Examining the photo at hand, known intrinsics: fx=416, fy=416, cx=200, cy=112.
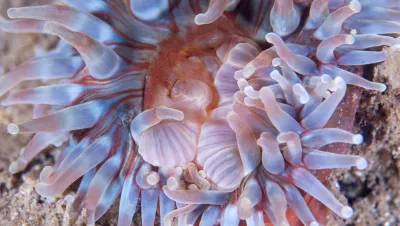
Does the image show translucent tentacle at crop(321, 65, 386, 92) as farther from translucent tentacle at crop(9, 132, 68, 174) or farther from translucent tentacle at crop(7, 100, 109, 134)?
translucent tentacle at crop(9, 132, 68, 174)

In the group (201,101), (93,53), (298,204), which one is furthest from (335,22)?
(93,53)

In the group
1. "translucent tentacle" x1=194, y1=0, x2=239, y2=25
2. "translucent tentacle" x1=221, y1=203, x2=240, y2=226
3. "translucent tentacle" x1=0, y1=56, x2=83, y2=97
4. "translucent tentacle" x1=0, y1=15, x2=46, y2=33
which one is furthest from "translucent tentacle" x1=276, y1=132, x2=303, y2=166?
"translucent tentacle" x1=0, y1=15, x2=46, y2=33

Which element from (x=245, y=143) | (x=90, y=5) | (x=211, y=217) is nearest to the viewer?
(x=245, y=143)

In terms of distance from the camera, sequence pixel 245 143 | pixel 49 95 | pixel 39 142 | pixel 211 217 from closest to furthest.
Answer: pixel 245 143, pixel 211 217, pixel 49 95, pixel 39 142

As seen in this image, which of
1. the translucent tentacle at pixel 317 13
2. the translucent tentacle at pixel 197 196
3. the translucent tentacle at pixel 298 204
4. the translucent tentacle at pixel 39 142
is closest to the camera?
the translucent tentacle at pixel 298 204

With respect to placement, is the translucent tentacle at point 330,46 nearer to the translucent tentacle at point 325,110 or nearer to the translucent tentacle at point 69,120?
the translucent tentacle at point 325,110

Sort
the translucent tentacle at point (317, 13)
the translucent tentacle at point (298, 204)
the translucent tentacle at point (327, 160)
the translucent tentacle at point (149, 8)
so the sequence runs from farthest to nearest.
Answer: the translucent tentacle at point (149, 8) → the translucent tentacle at point (317, 13) → the translucent tentacle at point (298, 204) → the translucent tentacle at point (327, 160)

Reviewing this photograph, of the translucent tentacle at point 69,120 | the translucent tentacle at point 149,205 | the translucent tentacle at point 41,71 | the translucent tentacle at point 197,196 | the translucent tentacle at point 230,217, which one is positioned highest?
the translucent tentacle at point 41,71

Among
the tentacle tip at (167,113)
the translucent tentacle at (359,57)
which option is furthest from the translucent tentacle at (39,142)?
the translucent tentacle at (359,57)

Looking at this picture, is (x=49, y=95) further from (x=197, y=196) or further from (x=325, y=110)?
(x=325, y=110)
